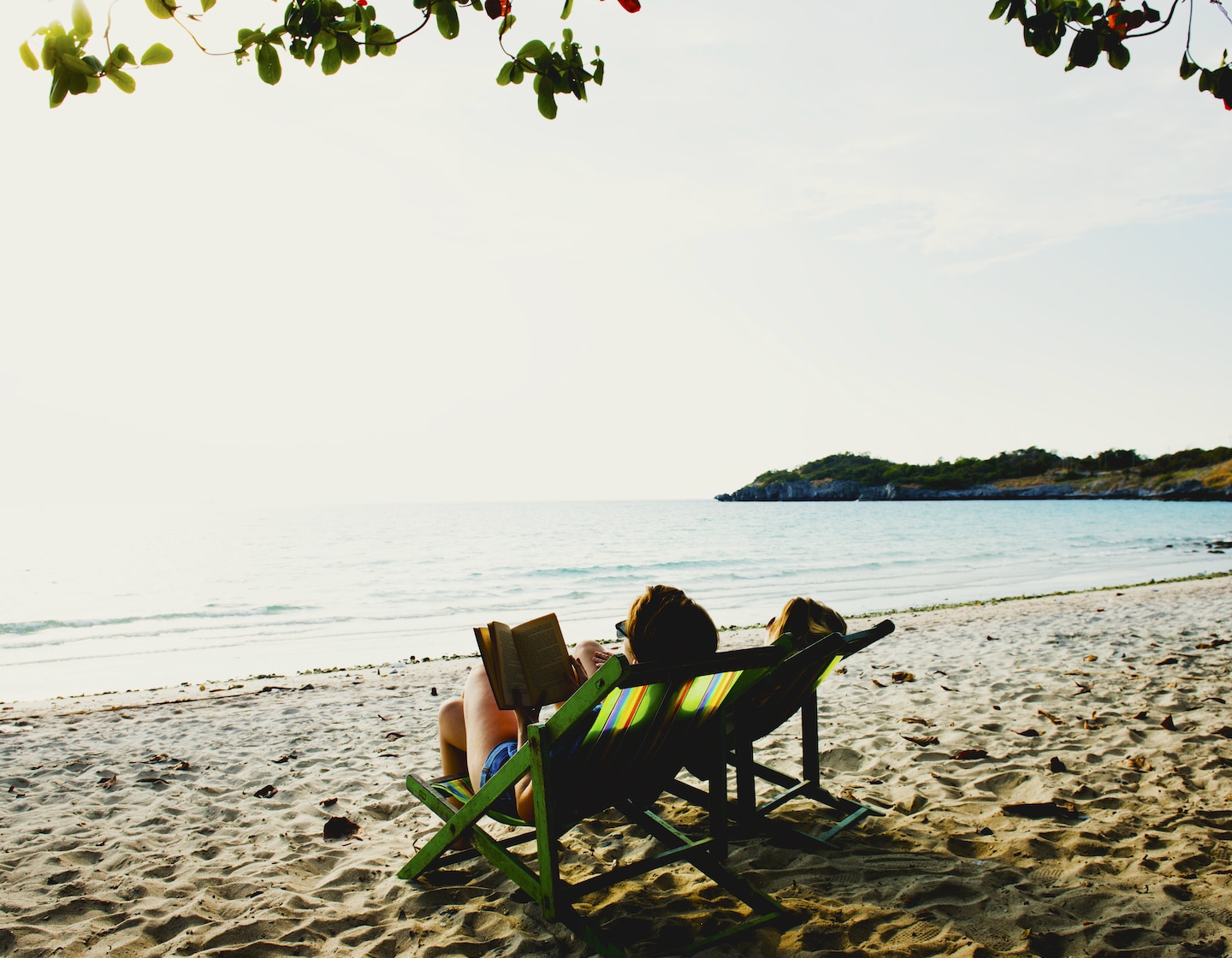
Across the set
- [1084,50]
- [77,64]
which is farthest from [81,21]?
[1084,50]

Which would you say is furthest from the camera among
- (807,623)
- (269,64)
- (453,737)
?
(453,737)

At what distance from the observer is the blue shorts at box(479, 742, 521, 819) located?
8.35 feet

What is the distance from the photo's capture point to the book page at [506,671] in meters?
2.39

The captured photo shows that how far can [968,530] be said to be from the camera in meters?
43.8

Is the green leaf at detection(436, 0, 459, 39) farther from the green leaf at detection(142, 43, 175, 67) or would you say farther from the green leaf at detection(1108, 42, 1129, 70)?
the green leaf at detection(1108, 42, 1129, 70)

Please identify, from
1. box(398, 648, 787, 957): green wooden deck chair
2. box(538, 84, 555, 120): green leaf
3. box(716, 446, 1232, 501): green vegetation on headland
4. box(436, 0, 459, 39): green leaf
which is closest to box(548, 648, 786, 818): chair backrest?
box(398, 648, 787, 957): green wooden deck chair

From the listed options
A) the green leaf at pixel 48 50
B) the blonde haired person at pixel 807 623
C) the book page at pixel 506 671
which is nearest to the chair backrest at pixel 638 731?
the book page at pixel 506 671

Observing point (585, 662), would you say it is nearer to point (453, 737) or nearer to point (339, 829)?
point (453, 737)

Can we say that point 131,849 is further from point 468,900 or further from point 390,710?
point 390,710

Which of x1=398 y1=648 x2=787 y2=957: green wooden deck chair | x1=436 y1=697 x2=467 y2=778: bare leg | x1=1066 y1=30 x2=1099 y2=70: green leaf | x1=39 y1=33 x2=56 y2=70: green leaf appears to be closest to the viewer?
x1=39 y1=33 x2=56 y2=70: green leaf

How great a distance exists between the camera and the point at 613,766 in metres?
2.36

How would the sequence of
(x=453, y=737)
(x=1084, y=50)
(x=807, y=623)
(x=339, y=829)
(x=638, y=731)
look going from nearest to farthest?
(x=1084, y=50) → (x=638, y=731) → (x=807, y=623) → (x=453, y=737) → (x=339, y=829)

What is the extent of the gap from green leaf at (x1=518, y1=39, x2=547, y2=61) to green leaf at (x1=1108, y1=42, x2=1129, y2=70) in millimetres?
1608

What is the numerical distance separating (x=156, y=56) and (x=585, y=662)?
2256 mm
